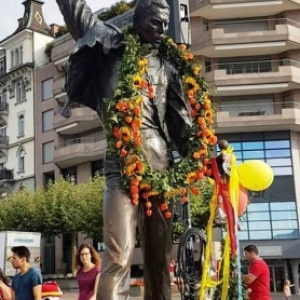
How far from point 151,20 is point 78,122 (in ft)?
138

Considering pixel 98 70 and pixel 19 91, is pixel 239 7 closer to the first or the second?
pixel 19 91

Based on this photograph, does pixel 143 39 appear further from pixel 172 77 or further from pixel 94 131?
pixel 94 131

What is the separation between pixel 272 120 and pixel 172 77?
114 feet

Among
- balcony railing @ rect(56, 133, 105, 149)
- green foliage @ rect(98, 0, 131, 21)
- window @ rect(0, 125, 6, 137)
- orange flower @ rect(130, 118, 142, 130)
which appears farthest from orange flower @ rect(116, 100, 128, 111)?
window @ rect(0, 125, 6, 137)

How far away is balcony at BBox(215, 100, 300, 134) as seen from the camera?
128 feet

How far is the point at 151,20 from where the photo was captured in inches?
196

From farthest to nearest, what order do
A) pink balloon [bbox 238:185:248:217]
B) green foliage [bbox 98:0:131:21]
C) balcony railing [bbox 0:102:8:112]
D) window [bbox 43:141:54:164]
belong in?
balcony railing [bbox 0:102:8:112], window [bbox 43:141:54:164], green foliage [bbox 98:0:131:21], pink balloon [bbox 238:185:248:217]

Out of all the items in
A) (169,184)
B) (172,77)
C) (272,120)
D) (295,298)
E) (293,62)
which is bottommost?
(295,298)

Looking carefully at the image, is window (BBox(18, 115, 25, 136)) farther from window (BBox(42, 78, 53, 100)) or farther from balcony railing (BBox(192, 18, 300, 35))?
balcony railing (BBox(192, 18, 300, 35))

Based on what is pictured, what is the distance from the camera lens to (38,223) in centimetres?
3941

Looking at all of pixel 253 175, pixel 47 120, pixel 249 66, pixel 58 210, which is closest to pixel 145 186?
pixel 253 175

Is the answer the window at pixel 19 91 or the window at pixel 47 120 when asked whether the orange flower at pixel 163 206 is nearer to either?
the window at pixel 47 120

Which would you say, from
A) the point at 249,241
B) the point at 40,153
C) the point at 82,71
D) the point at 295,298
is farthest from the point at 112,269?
the point at 40,153

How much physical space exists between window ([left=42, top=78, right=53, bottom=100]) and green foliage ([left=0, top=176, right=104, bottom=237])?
12183mm
